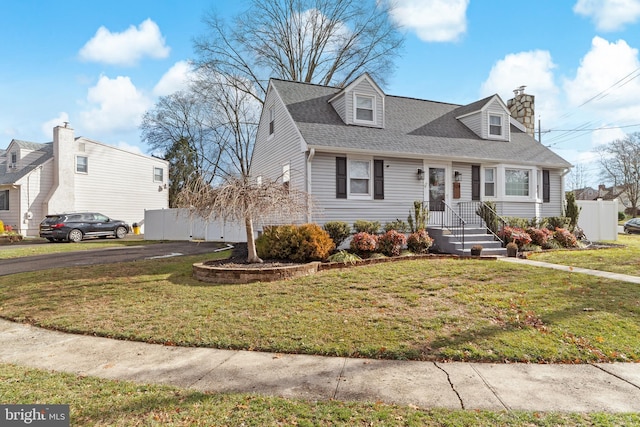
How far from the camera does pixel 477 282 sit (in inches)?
278

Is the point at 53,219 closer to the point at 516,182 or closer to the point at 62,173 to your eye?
the point at 62,173

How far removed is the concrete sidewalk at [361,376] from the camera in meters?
3.13

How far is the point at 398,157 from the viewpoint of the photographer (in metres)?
12.8

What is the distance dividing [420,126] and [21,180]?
22.0 metres

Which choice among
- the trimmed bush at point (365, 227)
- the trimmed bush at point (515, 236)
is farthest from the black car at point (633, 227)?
the trimmed bush at point (365, 227)

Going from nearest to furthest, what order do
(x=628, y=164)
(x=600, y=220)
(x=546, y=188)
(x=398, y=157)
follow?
(x=398, y=157)
(x=546, y=188)
(x=600, y=220)
(x=628, y=164)

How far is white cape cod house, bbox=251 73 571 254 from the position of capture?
12.1 m

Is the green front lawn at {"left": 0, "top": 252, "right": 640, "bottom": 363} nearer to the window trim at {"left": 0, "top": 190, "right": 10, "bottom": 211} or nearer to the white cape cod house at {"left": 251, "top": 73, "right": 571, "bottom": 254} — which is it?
the white cape cod house at {"left": 251, "top": 73, "right": 571, "bottom": 254}

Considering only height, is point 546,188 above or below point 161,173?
below

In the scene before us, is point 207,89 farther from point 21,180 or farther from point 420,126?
point 420,126

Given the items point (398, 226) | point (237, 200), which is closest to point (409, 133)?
point (398, 226)

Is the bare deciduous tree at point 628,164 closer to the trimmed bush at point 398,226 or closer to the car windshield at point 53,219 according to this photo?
the trimmed bush at point 398,226

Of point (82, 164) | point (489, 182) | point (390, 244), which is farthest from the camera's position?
point (82, 164)

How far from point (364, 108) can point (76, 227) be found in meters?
15.9
